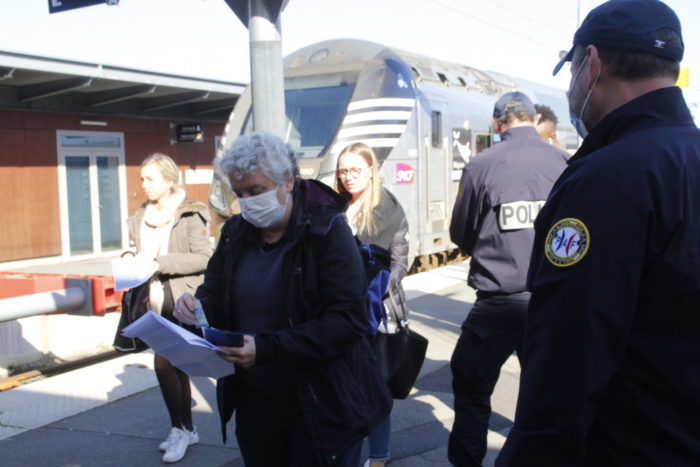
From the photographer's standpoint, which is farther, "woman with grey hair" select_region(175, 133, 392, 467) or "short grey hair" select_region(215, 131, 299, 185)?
"short grey hair" select_region(215, 131, 299, 185)

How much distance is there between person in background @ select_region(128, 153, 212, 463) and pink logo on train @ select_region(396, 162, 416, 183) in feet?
20.8

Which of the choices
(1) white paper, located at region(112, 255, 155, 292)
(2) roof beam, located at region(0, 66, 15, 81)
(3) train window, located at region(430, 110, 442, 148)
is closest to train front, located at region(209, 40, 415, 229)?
(3) train window, located at region(430, 110, 442, 148)

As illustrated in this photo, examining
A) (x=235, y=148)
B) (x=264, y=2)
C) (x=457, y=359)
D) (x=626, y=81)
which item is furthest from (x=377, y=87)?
(x=626, y=81)

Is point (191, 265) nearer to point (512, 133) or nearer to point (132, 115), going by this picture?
point (512, 133)

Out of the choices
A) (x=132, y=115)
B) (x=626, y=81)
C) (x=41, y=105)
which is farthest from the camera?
(x=132, y=115)

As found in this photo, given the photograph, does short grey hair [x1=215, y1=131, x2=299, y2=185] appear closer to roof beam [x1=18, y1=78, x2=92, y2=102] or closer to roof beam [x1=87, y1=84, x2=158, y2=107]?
roof beam [x1=18, y1=78, x2=92, y2=102]

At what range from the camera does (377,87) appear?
10305 mm

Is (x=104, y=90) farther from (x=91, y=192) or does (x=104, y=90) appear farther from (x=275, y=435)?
(x=275, y=435)

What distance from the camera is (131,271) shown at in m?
3.84

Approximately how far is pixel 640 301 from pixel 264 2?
13.7 feet

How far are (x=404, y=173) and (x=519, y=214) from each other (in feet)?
23.3

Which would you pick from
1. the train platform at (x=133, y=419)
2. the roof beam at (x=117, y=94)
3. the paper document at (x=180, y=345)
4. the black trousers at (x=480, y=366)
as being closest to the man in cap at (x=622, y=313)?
the paper document at (x=180, y=345)

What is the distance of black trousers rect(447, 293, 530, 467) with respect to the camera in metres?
3.53

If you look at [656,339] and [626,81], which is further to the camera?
[626,81]
